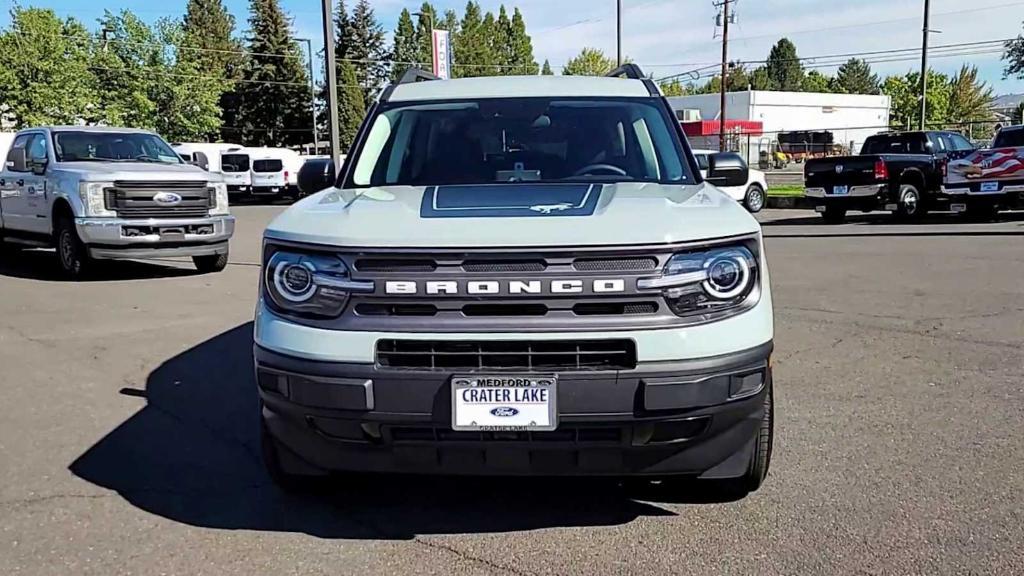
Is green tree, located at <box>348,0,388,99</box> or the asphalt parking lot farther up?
green tree, located at <box>348,0,388,99</box>

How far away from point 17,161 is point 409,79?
9.35 meters

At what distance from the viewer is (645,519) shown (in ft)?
11.9

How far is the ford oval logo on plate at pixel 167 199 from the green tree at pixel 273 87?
2273 inches

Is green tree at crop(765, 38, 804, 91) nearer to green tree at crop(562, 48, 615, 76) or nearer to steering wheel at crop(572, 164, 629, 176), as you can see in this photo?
green tree at crop(562, 48, 615, 76)

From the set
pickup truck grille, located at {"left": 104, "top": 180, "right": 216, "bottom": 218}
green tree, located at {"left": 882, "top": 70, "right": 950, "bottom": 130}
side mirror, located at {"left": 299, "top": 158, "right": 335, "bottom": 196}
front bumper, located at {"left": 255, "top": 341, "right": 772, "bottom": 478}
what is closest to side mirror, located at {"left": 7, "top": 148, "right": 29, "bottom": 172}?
pickup truck grille, located at {"left": 104, "top": 180, "right": 216, "bottom": 218}

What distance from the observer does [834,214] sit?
19406 mm

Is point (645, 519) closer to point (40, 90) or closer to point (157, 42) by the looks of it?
point (40, 90)

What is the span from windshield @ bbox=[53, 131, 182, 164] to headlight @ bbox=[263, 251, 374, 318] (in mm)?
9562

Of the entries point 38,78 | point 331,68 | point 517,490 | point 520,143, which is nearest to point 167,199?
point 331,68

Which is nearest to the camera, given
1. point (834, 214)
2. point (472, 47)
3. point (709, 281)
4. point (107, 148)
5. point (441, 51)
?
point (709, 281)

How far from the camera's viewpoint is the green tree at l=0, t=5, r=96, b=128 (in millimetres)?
36281

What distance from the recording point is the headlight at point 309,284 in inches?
122

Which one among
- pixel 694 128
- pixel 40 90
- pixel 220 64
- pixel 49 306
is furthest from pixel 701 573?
pixel 220 64

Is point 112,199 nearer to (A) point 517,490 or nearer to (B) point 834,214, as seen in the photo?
(A) point 517,490
